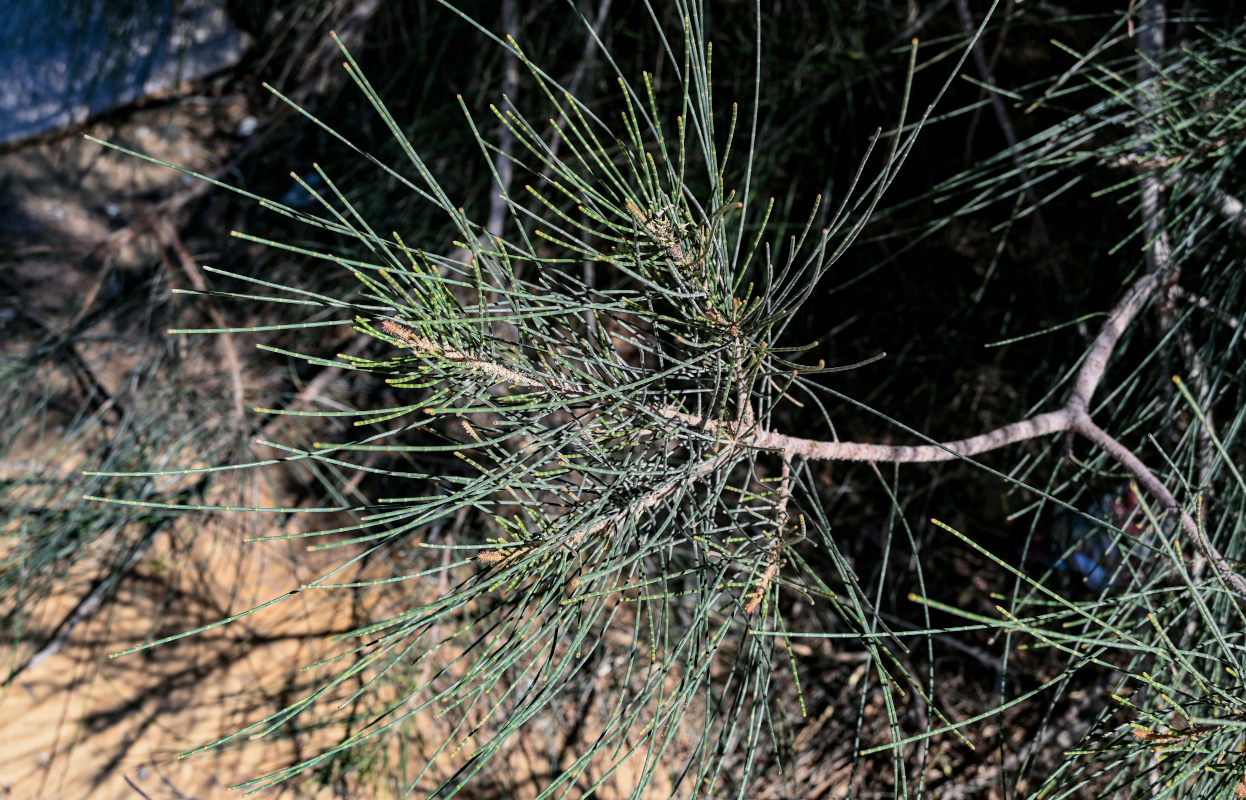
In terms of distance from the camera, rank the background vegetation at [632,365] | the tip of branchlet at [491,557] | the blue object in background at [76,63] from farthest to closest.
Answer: the blue object in background at [76,63] → the background vegetation at [632,365] → the tip of branchlet at [491,557]

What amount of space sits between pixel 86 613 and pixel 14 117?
1357mm

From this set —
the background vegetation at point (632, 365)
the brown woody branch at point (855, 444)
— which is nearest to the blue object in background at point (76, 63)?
the background vegetation at point (632, 365)

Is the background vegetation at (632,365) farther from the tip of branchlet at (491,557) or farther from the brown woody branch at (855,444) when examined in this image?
the tip of branchlet at (491,557)

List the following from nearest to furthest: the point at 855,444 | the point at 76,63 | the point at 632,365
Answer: the point at 855,444 → the point at 632,365 → the point at 76,63

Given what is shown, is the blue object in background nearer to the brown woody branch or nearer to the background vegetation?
the background vegetation

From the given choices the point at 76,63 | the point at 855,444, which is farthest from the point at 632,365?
the point at 76,63

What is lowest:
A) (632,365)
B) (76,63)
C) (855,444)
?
(632,365)

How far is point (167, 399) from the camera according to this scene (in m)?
1.27

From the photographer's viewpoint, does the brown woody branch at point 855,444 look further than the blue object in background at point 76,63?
No

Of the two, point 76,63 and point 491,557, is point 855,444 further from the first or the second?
point 76,63

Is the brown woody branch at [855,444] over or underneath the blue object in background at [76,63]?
underneath

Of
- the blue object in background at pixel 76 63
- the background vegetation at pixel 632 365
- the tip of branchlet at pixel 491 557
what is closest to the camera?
the tip of branchlet at pixel 491 557

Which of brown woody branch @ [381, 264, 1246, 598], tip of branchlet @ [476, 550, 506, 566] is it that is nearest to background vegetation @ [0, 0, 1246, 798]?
brown woody branch @ [381, 264, 1246, 598]

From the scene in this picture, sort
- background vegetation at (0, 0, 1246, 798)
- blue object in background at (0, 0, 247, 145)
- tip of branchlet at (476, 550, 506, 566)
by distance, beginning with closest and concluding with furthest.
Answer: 1. tip of branchlet at (476, 550, 506, 566)
2. background vegetation at (0, 0, 1246, 798)
3. blue object in background at (0, 0, 247, 145)
